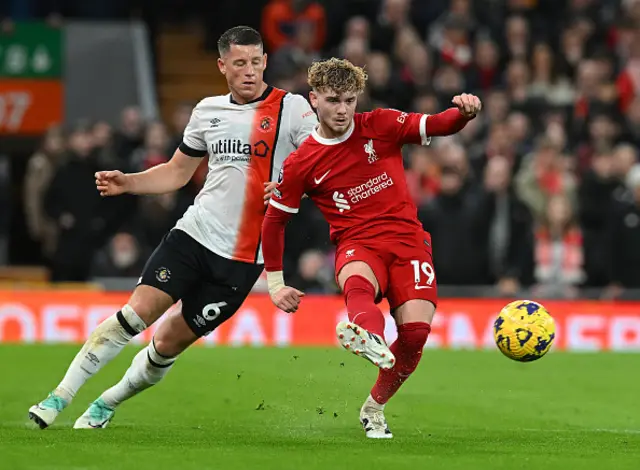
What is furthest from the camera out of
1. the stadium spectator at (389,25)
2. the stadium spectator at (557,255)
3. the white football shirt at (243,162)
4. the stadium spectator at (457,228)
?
the stadium spectator at (389,25)

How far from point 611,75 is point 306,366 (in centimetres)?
766

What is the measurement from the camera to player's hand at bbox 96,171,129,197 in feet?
33.3

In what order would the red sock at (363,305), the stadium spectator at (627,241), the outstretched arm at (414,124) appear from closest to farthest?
the red sock at (363,305)
the outstretched arm at (414,124)
the stadium spectator at (627,241)

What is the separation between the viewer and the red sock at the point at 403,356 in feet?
31.5

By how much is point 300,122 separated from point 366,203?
0.87 metres

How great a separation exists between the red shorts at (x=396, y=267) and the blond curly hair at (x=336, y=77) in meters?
1.03

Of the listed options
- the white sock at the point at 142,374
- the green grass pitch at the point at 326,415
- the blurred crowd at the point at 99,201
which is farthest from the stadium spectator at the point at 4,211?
the white sock at the point at 142,374

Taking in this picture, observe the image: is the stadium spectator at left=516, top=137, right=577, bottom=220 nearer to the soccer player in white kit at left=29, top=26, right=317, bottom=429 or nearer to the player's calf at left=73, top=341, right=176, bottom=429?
the soccer player in white kit at left=29, top=26, right=317, bottom=429

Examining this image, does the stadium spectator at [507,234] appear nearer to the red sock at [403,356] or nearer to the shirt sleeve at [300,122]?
the shirt sleeve at [300,122]

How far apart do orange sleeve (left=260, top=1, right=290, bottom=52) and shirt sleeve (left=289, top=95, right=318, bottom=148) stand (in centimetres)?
1016

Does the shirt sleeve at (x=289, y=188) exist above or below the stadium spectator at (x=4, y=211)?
above

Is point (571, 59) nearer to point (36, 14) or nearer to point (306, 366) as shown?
point (306, 366)

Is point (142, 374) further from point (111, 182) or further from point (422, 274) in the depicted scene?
point (422, 274)

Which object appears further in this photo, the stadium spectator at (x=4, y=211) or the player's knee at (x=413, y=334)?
the stadium spectator at (x=4, y=211)
